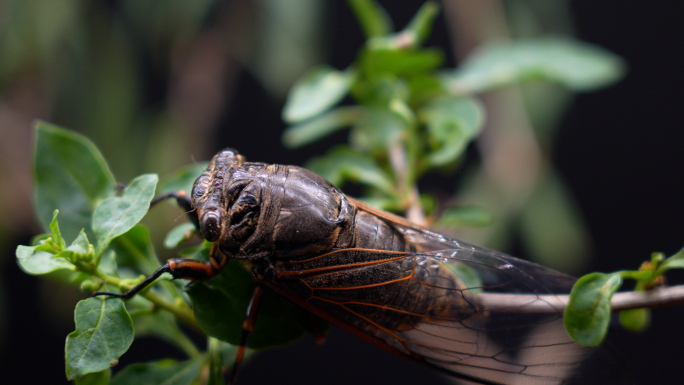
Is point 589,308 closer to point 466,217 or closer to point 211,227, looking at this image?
point 466,217

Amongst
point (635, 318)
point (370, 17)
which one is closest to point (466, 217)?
point (635, 318)

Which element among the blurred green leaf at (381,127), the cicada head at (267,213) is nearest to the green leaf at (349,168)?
Answer: the blurred green leaf at (381,127)

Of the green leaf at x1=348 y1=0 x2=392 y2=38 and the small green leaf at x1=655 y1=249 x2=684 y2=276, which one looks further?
the green leaf at x1=348 y1=0 x2=392 y2=38

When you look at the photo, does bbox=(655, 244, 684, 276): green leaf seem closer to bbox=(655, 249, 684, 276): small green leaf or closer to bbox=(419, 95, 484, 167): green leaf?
bbox=(655, 249, 684, 276): small green leaf

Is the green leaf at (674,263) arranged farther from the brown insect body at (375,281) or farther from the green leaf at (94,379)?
the green leaf at (94,379)

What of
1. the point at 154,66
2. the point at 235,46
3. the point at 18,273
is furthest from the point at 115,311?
the point at 18,273

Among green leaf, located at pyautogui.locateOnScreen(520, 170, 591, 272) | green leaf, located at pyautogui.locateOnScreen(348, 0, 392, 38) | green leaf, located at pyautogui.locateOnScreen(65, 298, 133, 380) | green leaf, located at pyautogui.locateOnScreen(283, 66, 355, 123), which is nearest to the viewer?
green leaf, located at pyautogui.locateOnScreen(65, 298, 133, 380)

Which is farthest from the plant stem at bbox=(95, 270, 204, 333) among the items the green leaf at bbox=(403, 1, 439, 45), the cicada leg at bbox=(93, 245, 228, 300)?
the green leaf at bbox=(403, 1, 439, 45)
